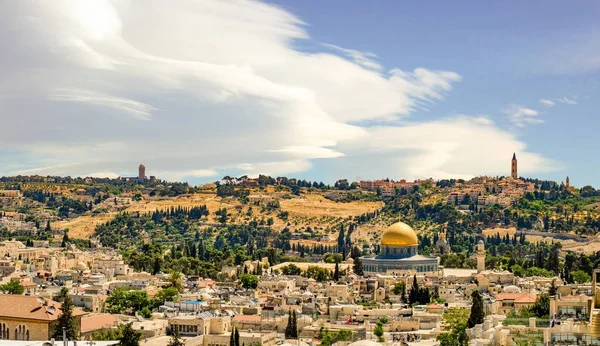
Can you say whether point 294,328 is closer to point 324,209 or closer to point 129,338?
point 129,338

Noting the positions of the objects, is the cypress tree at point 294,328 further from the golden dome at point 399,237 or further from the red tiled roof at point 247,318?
the golden dome at point 399,237

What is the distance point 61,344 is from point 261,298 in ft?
76.9

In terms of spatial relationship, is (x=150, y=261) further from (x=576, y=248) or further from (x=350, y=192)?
(x=350, y=192)

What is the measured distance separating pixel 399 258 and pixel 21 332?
42039 millimetres

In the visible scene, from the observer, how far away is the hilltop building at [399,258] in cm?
7881

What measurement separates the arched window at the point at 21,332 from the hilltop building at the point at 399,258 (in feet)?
125

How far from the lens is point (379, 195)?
15825 cm

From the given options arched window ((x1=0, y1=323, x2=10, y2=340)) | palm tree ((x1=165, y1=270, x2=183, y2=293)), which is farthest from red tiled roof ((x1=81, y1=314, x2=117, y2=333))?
palm tree ((x1=165, y1=270, x2=183, y2=293))

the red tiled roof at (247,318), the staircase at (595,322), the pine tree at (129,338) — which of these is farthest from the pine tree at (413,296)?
the staircase at (595,322)

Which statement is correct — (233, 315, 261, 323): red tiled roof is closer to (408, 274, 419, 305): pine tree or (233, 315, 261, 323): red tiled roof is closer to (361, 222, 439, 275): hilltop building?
(408, 274, 419, 305): pine tree

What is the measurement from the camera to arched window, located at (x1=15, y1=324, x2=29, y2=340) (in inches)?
1681

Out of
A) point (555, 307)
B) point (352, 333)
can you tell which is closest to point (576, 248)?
point (352, 333)

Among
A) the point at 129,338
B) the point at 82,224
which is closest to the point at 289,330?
the point at 129,338

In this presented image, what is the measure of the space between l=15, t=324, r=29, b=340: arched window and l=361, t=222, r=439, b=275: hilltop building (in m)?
38.2
